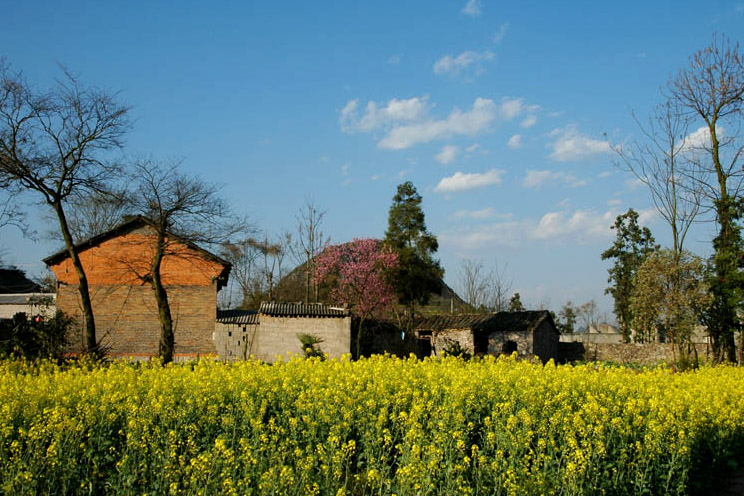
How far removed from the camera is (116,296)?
100 feet

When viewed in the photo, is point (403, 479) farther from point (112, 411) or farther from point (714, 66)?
point (714, 66)

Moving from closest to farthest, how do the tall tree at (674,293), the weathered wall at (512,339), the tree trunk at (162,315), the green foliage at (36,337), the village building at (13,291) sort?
1. the green foliage at (36,337)
2. the tree trunk at (162,315)
3. the tall tree at (674,293)
4. the weathered wall at (512,339)
5. the village building at (13,291)

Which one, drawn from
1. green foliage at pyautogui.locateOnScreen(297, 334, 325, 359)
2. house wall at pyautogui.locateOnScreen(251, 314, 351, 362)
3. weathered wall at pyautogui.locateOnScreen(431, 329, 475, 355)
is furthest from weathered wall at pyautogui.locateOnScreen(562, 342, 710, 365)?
green foliage at pyautogui.locateOnScreen(297, 334, 325, 359)

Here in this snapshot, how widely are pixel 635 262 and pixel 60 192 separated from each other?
36.4 m

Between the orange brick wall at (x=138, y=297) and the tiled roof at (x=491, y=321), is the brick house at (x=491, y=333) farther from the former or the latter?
the orange brick wall at (x=138, y=297)

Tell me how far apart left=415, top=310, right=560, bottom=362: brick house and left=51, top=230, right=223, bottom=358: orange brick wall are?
13420 mm

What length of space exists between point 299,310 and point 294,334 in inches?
47.1

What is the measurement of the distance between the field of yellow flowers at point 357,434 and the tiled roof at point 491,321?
2618 cm

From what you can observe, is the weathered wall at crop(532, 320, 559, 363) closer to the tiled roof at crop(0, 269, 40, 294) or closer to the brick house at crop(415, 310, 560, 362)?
the brick house at crop(415, 310, 560, 362)

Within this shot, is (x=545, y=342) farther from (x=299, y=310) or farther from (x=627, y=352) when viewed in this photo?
(x=299, y=310)

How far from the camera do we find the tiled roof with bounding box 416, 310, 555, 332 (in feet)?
119

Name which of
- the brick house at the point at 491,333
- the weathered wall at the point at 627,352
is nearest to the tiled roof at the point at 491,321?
the brick house at the point at 491,333

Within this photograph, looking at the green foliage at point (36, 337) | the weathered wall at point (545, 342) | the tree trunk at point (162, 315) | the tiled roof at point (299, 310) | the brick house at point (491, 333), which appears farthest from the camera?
the weathered wall at point (545, 342)

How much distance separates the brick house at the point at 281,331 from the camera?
95.8ft
